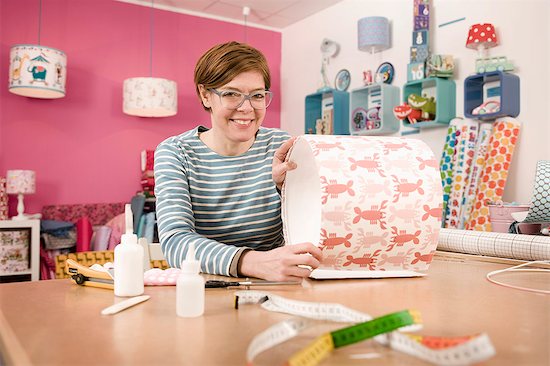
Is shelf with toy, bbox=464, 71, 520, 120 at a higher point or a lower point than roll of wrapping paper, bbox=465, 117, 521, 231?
higher

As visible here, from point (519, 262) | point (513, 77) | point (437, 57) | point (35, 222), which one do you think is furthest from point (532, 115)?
point (35, 222)

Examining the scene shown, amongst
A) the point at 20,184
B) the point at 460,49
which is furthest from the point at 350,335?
the point at 20,184

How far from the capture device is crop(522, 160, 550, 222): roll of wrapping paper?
1669 millimetres

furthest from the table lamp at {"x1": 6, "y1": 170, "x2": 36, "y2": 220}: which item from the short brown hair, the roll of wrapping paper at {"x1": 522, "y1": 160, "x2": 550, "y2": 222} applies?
the roll of wrapping paper at {"x1": 522, "y1": 160, "x2": 550, "y2": 222}

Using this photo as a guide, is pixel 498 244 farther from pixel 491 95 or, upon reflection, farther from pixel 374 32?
pixel 374 32

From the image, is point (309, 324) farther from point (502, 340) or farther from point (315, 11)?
point (315, 11)

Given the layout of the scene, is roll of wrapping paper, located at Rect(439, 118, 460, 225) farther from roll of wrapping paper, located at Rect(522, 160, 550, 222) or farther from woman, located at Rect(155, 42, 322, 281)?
woman, located at Rect(155, 42, 322, 281)

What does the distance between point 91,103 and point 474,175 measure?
125 inches

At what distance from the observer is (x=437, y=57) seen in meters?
3.54

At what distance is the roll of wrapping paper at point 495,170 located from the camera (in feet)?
10.1

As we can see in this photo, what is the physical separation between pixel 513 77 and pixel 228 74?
92.3 inches

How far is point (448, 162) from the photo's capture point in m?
3.38

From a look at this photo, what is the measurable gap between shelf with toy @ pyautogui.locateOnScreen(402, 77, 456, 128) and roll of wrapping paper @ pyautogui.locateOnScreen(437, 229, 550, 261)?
6.87 feet

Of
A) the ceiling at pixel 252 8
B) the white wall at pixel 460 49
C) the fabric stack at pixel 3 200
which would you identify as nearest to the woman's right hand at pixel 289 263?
the white wall at pixel 460 49
